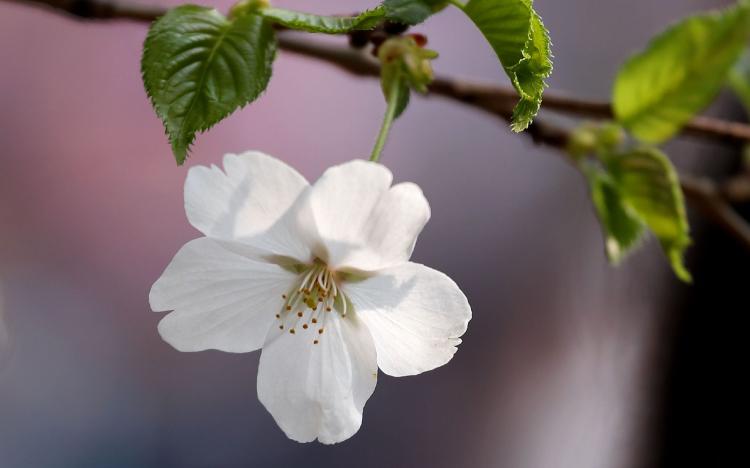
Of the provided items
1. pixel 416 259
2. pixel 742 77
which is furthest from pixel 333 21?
pixel 416 259

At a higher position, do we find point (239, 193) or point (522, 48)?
point (522, 48)

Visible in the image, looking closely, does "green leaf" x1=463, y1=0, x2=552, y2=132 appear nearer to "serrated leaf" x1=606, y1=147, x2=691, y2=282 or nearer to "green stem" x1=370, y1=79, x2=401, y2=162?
"green stem" x1=370, y1=79, x2=401, y2=162

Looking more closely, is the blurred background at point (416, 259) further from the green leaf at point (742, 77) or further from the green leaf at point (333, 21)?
the green leaf at point (333, 21)

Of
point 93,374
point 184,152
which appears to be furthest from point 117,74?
point 184,152

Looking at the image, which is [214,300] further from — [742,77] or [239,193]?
[742,77]

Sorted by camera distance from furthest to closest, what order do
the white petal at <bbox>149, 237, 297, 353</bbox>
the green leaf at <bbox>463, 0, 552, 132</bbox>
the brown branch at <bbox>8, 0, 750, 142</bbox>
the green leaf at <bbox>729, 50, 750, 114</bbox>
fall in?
the green leaf at <bbox>729, 50, 750, 114</bbox>
the brown branch at <bbox>8, 0, 750, 142</bbox>
the white petal at <bbox>149, 237, 297, 353</bbox>
the green leaf at <bbox>463, 0, 552, 132</bbox>

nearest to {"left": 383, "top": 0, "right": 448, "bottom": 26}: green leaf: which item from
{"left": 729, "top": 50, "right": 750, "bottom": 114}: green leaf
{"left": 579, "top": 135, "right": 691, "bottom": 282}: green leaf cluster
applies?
{"left": 579, "top": 135, "right": 691, "bottom": 282}: green leaf cluster
